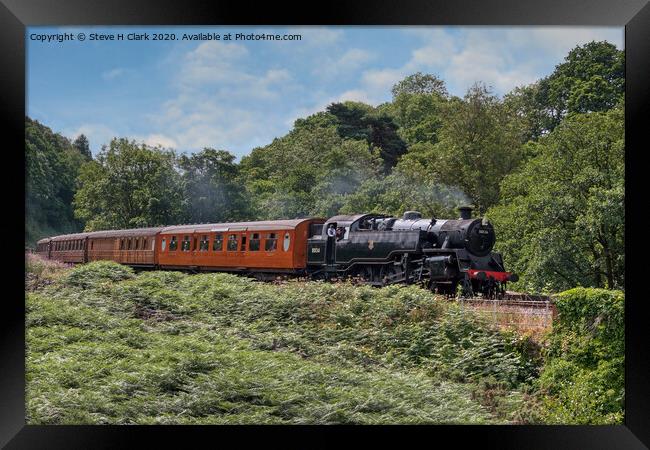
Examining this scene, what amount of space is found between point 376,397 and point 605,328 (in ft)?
10.4

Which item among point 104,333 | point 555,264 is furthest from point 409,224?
point 104,333

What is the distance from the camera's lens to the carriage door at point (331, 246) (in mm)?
13867

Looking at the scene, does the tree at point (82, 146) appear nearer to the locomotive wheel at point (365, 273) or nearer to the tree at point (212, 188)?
the tree at point (212, 188)

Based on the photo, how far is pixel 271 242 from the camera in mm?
14281

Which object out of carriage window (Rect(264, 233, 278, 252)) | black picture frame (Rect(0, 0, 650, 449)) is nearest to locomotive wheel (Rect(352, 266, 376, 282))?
carriage window (Rect(264, 233, 278, 252))

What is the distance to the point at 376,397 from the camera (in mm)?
8328

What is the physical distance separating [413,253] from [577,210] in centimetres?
288

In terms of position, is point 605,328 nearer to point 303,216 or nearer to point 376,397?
point 376,397

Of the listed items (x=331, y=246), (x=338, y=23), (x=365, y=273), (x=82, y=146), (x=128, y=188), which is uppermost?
(x=338, y=23)

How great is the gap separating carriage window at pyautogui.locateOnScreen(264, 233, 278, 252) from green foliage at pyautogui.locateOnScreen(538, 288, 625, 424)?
6.23 metres

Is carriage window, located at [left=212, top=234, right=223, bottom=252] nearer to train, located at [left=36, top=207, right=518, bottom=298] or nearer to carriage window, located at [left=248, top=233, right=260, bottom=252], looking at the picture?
train, located at [left=36, top=207, right=518, bottom=298]

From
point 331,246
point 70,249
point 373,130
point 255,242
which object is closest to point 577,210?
point 331,246

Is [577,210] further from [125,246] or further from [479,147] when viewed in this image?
[125,246]

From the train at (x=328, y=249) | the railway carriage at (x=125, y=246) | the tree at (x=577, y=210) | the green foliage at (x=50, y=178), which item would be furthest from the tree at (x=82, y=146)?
the tree at (x=577, y=210)
